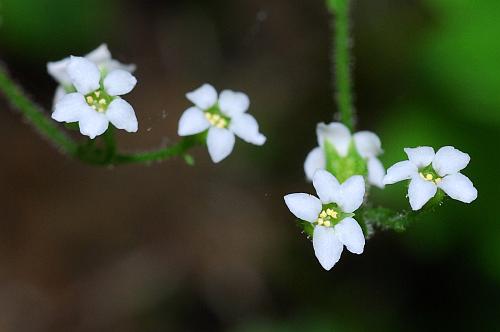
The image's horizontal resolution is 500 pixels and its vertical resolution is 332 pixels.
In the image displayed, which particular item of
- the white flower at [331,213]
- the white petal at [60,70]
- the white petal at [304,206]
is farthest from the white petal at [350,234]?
the white petal at [60,70]

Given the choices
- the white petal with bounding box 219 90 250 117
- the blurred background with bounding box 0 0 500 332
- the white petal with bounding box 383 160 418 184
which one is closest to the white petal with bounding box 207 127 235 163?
the white petal with bounding box 219 90 250 117

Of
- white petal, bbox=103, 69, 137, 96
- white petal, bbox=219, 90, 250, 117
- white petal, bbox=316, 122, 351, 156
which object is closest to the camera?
white petal, bbox=103, 69, 137, 96

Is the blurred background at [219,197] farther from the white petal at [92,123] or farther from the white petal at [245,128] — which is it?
the white petal at [92,123]

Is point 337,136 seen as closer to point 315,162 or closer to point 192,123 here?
point 315,162

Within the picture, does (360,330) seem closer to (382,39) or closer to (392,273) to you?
(392,273)

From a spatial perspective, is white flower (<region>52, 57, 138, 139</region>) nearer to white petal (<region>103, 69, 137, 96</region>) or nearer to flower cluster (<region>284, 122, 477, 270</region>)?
white petal (<region>103, 69, 137, 96</region>)

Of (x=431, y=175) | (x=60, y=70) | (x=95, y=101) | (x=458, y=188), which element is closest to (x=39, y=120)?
(x=60, y=70)
